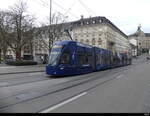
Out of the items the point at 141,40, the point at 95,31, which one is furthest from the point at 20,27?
the point at 141,40

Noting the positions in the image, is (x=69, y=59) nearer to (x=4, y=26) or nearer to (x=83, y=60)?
(x=83, y=60)

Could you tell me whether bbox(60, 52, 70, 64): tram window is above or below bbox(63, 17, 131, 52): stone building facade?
below

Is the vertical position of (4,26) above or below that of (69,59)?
above

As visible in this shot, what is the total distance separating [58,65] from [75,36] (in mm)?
79410

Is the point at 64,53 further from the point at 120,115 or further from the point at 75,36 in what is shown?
the point at 75,36

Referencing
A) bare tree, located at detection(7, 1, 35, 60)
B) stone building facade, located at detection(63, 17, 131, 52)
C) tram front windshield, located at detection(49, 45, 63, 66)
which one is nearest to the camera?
tram front windshield, located at detection(49, 45, 63, 66)

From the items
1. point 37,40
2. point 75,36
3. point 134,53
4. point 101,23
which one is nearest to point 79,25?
point 75,36

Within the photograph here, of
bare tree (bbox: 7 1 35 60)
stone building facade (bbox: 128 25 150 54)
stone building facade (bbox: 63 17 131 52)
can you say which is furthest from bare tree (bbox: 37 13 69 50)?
stone building facade (bbox: 128 25 150 54)

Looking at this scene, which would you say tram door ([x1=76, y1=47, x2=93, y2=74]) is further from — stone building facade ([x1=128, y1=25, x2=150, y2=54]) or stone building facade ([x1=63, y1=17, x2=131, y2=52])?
stone building facade ([x1=128, y1=25, x2=150, y2=54])

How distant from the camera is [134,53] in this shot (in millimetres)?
153500

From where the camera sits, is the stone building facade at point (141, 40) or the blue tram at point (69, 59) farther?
the stone building facade at point (141, 40)

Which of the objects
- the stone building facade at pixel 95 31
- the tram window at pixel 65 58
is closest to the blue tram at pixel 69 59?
the tram window at pixel 65 58

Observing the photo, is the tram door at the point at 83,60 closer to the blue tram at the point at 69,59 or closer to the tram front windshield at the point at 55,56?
the blue tram at the point at 69,59

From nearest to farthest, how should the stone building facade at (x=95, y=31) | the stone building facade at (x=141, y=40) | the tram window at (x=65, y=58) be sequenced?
the tram window at (x=65, y=58) → the stone building facade at (x=95, y=31) → the stone building facade at (x=141, y=40)
